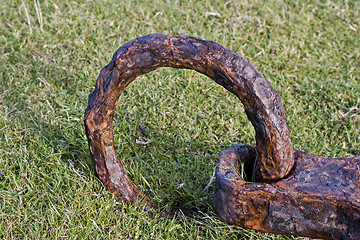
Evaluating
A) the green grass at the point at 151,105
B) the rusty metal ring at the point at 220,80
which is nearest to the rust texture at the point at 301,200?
the rusty metal ring at the point at 220,80

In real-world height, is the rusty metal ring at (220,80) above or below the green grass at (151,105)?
above

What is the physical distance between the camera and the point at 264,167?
8.19ft

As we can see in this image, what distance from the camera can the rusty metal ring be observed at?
2.33 metres

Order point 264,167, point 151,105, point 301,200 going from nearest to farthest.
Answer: point 301,200 < point 264,167 < point 151,105

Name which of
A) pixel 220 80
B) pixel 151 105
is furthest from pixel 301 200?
pixel 151 105

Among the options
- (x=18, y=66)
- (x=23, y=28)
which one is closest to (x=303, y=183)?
(x=18, y=66)

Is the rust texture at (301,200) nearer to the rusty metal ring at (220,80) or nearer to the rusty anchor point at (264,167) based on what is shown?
the rusty anchor point at (264,167)

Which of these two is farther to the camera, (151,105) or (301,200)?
(151,105)

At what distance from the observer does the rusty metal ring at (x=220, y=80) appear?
233 centimetres

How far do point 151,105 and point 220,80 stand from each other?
1.43 meters

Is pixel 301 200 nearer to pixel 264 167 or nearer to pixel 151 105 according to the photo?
pixel 264 167

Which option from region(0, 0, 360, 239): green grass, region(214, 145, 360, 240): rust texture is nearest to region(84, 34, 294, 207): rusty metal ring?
region(214, 145, 360, 240): rust texture

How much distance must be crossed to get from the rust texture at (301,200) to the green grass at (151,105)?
27 centimetres

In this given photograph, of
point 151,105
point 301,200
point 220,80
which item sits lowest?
point 151,105
